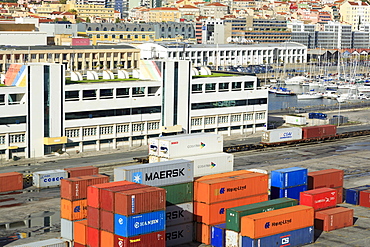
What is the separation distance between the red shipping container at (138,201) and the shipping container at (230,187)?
6713 mm

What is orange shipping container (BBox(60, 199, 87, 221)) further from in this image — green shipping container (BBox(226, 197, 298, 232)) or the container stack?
the container stack

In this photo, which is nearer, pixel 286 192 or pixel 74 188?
pixel 74 188

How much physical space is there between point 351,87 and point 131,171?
479 ft

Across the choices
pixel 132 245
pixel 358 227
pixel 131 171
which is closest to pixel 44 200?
pixel 131 171

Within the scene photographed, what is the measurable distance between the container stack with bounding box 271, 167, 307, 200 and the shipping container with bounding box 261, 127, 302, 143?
3191cm

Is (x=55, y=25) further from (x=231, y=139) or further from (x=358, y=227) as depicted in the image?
(x=358, y=227)

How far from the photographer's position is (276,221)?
52406 mm

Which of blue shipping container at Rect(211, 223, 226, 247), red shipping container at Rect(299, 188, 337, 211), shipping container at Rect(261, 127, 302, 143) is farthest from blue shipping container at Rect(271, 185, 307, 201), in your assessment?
shipping container at Rect(261, 127, 302, 143)

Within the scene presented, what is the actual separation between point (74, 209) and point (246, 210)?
12.6 meters

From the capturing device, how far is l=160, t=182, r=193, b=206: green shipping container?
54.2m

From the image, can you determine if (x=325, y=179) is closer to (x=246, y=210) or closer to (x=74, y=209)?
(x=246, y=210)

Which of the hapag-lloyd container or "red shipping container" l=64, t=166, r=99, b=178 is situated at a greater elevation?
the hapag-lloyd container

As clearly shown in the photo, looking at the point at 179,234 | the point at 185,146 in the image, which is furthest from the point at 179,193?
the point at 185,146

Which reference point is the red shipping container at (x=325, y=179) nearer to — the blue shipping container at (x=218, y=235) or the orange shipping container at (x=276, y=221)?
the orange shipping container at (x=276, y=221)
